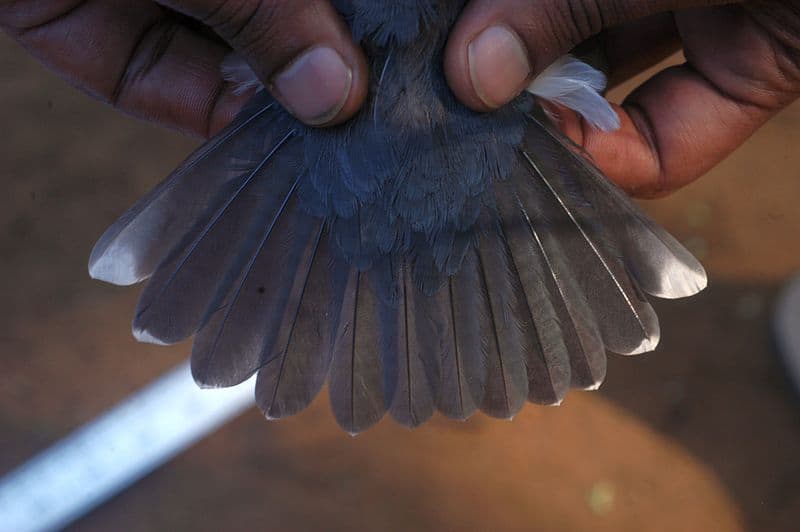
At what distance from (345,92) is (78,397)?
1.27 metres

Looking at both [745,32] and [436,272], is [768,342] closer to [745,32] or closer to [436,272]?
[745,32]

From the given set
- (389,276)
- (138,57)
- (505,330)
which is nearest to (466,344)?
(505,330)

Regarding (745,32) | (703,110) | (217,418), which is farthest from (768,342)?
(217,418)

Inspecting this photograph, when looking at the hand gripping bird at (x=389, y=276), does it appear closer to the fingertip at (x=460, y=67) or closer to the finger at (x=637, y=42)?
the fingertip at (x=460, y=67)

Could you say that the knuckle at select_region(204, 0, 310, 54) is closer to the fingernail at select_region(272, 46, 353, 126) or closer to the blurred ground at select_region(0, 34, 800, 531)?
the fingernail at select_region(272, 46, 353, 126)

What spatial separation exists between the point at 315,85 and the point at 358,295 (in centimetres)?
38

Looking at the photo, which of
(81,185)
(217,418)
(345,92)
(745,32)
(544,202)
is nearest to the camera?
(345,92)

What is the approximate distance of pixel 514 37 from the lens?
4.77ft

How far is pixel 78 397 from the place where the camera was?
221cm

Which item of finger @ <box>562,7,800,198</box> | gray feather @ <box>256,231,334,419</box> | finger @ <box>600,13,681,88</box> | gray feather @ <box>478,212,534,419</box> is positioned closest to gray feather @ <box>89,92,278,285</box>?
gray feather @ <box>256,231,334,419</box>

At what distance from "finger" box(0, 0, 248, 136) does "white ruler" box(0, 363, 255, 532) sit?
0.70 m

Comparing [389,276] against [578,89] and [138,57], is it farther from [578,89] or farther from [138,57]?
[138,57]

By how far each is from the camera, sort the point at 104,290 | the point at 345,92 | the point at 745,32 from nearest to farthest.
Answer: the point at 345,92 < the point at 745,32 < the point at 104,290

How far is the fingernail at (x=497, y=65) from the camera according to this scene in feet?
4.52
